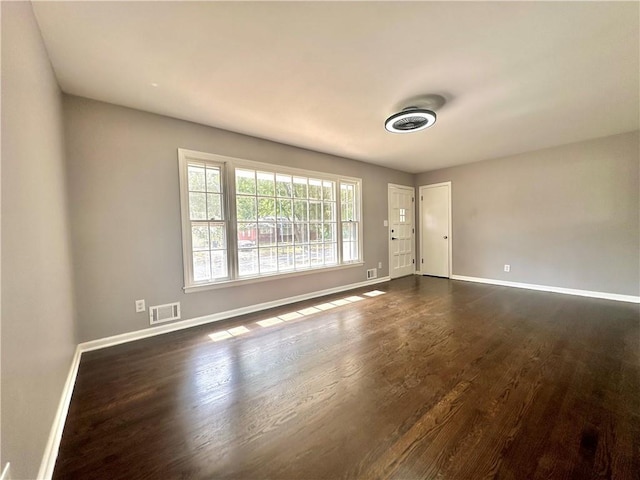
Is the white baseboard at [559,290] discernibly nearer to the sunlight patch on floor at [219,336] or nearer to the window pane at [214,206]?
the sunlight patch on floor at [219,336]

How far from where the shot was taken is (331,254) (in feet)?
14.9

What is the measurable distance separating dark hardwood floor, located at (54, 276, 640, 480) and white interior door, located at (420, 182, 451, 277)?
9.16ft

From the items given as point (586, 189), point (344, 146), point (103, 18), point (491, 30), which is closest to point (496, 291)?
point (586, 189)

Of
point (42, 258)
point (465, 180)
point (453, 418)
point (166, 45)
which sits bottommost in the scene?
point (453, 418)

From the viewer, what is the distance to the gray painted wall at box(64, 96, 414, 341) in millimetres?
2436

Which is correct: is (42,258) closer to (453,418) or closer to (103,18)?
(103,18)

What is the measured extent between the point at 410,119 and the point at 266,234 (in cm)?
230

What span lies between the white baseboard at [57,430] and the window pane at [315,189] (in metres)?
3.39

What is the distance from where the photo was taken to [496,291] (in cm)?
440

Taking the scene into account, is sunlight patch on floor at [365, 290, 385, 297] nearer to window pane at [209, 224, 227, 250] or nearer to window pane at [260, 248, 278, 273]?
window pane at [260, 248, 278, 273]

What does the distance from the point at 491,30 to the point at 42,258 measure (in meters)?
3.08

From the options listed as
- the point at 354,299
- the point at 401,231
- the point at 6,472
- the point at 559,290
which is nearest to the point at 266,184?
the point at 354,299

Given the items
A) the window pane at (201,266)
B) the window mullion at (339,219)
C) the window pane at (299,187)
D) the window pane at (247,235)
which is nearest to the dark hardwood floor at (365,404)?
the window pane at (201,266)

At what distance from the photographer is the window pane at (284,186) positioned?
379 centimetres
